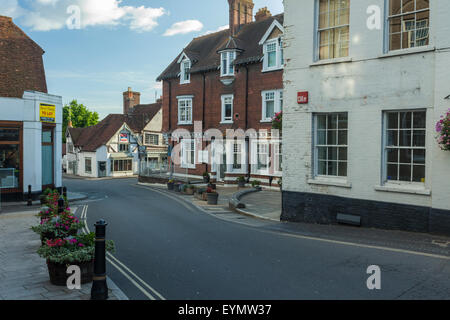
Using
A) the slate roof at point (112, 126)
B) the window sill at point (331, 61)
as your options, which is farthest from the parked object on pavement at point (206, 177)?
the slate roof at point (112, 126)

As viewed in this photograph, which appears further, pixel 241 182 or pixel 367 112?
pixel 241 182

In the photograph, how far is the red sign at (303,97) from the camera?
1288 cm

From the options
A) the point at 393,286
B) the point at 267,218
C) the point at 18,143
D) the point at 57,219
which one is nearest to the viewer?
the point at 393,286


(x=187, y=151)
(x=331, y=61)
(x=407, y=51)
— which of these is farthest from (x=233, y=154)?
(x=407, y=51)

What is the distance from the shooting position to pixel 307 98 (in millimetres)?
12867

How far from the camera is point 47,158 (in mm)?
22594

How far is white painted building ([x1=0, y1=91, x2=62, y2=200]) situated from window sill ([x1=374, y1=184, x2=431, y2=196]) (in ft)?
58.3

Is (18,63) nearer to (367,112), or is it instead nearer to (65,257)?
(65,257)

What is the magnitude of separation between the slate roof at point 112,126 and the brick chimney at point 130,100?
1.62 metres

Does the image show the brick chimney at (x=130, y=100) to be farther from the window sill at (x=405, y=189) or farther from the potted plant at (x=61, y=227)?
the window sill at (x=405, y=189)

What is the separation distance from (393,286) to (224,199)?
16.3m

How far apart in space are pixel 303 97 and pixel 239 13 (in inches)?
984
